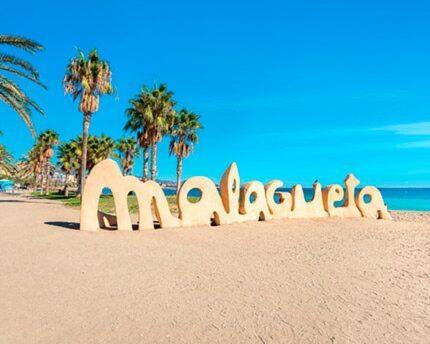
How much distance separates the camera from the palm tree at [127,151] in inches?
2322

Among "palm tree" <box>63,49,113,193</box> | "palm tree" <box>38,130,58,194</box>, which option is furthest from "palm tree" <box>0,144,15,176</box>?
"palm tree" <box>38,130,58,194</box>

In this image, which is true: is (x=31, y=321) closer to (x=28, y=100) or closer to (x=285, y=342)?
(x=285, y=342)

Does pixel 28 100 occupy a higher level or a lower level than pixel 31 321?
higher

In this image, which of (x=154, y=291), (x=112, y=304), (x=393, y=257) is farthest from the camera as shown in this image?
(x=393, y=257)

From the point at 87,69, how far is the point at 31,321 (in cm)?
2936

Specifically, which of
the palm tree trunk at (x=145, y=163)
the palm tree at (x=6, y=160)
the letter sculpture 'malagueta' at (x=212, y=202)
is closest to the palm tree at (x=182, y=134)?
the palm tree trunk at (x=145, y=163)

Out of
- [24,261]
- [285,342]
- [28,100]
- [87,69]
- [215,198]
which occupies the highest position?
[87,69]

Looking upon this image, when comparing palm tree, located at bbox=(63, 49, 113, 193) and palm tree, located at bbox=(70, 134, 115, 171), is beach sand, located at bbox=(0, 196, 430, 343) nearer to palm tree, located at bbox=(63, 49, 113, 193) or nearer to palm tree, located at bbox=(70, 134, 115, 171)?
palm tree, located at bbox=(63, 49, 113, 193)

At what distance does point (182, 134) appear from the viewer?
43.5 m

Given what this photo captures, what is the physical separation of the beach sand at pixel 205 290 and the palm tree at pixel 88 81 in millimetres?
21036

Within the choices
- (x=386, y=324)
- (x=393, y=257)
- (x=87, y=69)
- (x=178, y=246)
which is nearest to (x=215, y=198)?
(x=178, y=246)

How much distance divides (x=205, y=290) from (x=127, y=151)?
54.5m

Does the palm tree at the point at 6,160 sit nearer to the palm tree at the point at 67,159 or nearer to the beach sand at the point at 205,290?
the palm tree at the point at 67,159

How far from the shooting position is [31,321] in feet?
17.6
